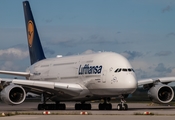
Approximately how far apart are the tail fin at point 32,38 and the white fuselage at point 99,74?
6428 mm

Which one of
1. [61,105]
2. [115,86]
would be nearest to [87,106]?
[61,105]

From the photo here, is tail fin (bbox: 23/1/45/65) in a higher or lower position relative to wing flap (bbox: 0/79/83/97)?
higher

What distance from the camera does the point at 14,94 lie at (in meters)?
37.0

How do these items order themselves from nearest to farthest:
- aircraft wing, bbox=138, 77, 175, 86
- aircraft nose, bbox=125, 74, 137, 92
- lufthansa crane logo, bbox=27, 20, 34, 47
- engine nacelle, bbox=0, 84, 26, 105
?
aircraft nose, bbox=125, 74, 137, 92
engine nacelle, bbox=0, 84, 26, 105
aircraft wing, bbox=138, 77, 175, 86
lufthansa crane logo, bbox=27, 20, 34, 47

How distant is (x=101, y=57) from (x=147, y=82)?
4.01 meters

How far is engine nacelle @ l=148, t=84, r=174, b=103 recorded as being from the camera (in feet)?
126

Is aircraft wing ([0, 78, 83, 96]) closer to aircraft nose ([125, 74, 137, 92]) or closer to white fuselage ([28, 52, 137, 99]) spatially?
white fuselage ([28, 52, 137, 99])

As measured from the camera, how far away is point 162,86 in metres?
38.5

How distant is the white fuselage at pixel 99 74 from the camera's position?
35094 millimetres

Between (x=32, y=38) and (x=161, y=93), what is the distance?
15658 mm

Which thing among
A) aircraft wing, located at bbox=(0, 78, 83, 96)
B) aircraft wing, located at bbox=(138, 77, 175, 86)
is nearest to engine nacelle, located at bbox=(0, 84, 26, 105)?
aircraft wing, located at bbox=(0, 78, 83, 96)

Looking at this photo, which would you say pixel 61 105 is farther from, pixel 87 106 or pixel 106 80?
pixel 106 80

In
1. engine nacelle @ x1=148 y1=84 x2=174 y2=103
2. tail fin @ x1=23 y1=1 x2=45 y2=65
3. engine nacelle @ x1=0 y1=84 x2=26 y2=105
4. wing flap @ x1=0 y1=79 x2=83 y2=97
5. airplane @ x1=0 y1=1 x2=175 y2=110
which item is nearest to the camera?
airplane @ x1=0 y1=1 x2=175 y2=110

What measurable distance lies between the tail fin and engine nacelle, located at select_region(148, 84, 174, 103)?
45.8 ft
